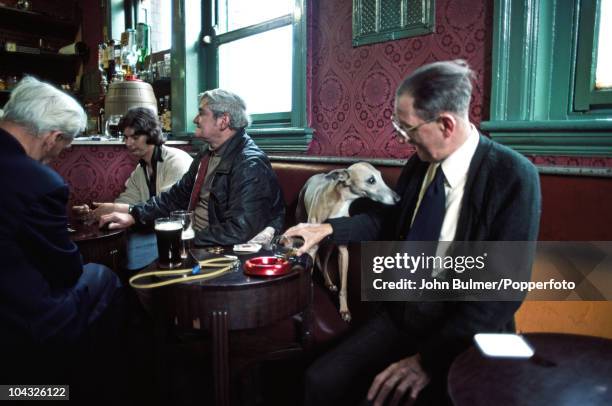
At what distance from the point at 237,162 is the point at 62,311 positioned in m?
1.12

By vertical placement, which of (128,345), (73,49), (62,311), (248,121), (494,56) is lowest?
(128,345)

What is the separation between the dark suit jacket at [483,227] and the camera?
1.15m

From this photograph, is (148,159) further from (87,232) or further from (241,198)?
(241,198)

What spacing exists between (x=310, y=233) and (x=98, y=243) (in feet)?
4.27

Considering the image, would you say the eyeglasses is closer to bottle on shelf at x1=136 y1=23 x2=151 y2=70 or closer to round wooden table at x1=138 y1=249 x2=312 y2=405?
round wooden table at x1=138 y1=249 x2=312 y2=405

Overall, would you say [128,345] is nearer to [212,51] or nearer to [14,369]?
[14,369]

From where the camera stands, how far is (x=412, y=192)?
154 cm

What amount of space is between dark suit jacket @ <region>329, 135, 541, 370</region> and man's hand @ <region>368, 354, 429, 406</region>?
3cm

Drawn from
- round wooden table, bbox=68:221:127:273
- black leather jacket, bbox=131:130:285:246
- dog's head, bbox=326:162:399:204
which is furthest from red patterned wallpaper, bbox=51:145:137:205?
dog's head, bbox=326:162:399:204

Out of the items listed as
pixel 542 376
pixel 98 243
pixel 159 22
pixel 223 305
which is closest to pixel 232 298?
pixel 223 305

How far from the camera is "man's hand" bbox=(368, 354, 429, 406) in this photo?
3.75 ft

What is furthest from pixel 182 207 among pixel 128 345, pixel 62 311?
pixel 62 311

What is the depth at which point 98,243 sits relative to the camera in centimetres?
230

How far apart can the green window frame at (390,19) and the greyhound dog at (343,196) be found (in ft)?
2.53
